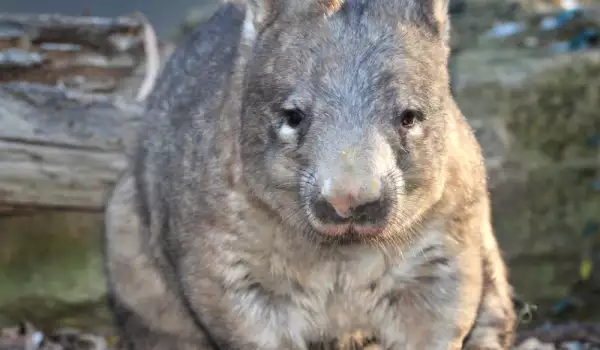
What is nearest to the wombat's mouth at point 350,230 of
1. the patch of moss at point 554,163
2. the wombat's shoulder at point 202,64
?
the wombat's shoulder at point 202,64

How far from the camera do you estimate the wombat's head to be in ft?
9.21

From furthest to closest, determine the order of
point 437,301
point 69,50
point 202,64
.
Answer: point 69,50 → point 202,64 → point 437,301

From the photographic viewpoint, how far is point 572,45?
557 cm

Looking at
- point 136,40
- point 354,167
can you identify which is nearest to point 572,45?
point 136,40

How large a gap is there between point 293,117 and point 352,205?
414 mm

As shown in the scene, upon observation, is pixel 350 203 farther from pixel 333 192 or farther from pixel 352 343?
pixel 352 343

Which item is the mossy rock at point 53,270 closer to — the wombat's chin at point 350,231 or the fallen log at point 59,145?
the fallen log at point 59,145

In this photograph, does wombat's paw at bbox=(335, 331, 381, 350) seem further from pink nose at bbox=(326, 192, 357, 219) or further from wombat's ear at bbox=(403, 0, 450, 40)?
wombat's ear at bbox=(403, 0, 450, 40)

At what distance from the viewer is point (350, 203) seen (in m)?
2.69

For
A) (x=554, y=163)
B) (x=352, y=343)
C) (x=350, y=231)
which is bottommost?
(x=352, y=343)

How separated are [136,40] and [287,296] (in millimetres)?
2470

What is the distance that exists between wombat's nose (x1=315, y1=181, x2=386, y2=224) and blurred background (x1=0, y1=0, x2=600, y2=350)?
6.74ft

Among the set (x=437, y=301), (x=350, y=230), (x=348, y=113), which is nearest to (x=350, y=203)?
(x=350, y=230)

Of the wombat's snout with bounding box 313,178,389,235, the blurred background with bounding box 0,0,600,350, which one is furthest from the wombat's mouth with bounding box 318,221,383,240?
the blurred background with bounding box 0,0,600,350
